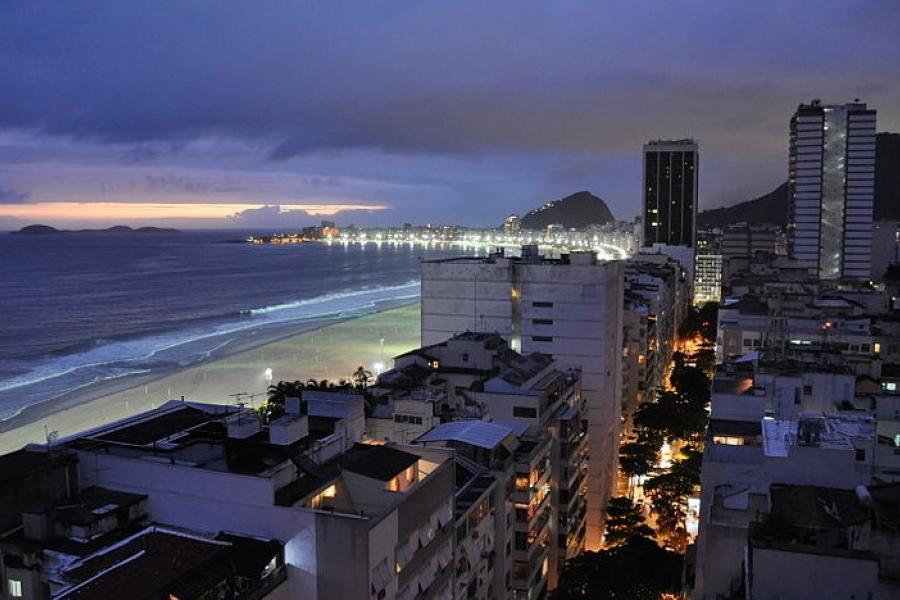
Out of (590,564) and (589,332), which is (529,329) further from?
(590,564)

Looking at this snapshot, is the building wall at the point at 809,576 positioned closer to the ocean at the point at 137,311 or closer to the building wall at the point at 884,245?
the ocean at the point at 137,311

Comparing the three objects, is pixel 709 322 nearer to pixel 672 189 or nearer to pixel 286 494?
pixel 672 189

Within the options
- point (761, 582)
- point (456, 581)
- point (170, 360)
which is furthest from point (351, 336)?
point (761, 582)

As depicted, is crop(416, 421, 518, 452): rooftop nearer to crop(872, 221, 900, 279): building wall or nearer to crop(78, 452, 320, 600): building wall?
crop(78, 452, 320, 600): building wall

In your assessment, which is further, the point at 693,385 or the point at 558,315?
the point at 693,385

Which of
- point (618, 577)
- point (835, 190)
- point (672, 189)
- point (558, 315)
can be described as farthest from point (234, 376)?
point (672, 189)

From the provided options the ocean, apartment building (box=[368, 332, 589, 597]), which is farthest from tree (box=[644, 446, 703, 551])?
the ocean
